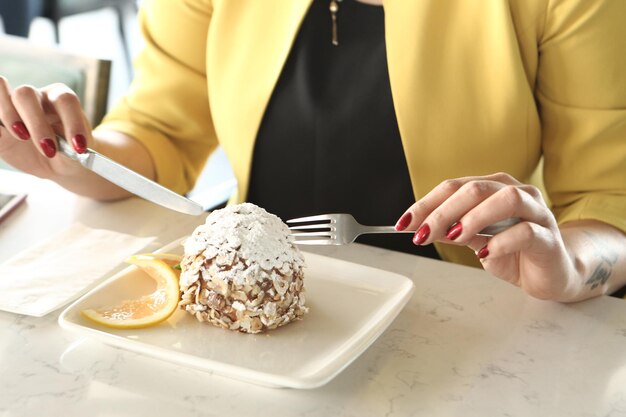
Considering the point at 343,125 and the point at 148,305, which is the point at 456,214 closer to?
the point at 148,305

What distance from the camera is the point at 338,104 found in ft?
4.71

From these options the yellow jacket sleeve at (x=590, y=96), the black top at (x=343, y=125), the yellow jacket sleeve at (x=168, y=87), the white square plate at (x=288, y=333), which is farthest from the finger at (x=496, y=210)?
the yellow jacket sleeve at (x=168, y=87)

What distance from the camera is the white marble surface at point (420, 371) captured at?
87 centimetres

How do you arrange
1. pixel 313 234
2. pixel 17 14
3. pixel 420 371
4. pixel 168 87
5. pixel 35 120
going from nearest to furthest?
1. pixel 420 371
2. pixel 313 234
3. pixel 35 120
4. pixel 168 87
5. pixel 17 14

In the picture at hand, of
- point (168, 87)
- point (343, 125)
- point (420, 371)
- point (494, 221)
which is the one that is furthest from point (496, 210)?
point (168, 87)

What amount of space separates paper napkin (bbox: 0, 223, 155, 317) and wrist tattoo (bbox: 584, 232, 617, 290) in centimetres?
58

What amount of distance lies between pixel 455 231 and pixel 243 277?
23cm

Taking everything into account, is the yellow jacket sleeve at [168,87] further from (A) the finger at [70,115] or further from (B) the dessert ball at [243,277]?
(B) the dessert ball at [243,277]

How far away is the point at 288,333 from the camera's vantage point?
979 mm

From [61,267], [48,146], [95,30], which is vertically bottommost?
[95,30]

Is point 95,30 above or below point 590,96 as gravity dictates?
below

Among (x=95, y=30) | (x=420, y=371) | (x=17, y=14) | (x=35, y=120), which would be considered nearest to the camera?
Result: (x=420, y=371)

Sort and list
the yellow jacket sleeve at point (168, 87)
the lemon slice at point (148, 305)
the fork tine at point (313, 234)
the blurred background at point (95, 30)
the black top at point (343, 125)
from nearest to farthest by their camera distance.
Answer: the lemon slice at point (148, 305), the fork tine at point (313, 234), the black top at point (343, 125), the yellow jacket sleeve at point (168, 87), the blurred background at point (95, 30)

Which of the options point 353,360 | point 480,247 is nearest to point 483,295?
point 480,247
